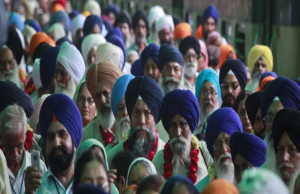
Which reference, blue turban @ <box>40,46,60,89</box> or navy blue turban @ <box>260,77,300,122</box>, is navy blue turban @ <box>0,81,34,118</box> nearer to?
blue turban @ <box>40,46,60,89</box>

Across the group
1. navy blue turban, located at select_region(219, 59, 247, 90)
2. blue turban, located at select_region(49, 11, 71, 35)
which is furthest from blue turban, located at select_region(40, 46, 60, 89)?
blue turban, located at select_region(49, 11, 71, 35)

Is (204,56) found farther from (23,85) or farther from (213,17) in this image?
(213,17)

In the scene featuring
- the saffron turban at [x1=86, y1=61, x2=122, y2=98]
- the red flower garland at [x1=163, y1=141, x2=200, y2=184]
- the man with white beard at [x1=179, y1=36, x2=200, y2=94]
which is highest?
the saffron turban at [x1=86, y1=61, x2=122, y2=98]

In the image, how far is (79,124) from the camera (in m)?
7.08

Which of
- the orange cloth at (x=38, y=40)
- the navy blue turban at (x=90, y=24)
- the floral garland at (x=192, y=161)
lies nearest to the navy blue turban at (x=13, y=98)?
the floral garland at (x=192, y=161)

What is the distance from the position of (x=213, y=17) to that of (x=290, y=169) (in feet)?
32.4

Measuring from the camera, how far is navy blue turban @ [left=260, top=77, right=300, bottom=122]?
7867 mm

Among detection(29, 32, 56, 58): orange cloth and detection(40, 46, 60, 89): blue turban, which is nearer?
detection(40, 46, 60, 89): blue turban

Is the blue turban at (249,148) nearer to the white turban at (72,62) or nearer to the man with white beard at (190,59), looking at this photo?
the white turban at (72,62)

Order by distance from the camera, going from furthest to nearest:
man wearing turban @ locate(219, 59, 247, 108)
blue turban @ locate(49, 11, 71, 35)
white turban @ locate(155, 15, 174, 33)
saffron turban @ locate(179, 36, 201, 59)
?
blue turban @ locate(49, 11, 71, 35) < white turban @ locate(155, 15, 174, 33) < saffron turban @ locate(179, 36, 201, 59) < man wearing turban @ locate(219, 59, 247, 108)

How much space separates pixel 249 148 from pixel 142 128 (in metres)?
1.43

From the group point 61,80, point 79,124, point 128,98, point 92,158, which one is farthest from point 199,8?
point 92,158

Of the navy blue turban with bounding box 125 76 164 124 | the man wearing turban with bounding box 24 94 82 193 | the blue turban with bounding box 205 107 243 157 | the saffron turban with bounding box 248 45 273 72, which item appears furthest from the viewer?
the saffron turban with bounding box 248 45 273 72

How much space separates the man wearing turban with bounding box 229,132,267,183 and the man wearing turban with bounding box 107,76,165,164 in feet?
3.93
